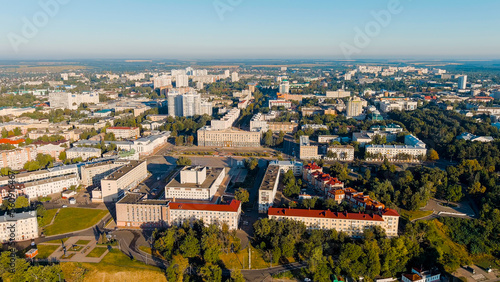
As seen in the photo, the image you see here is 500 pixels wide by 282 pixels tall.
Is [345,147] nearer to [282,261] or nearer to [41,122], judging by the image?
[282,261]

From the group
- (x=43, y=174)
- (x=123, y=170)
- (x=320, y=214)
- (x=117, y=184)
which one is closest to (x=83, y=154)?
(x=43, y=174)

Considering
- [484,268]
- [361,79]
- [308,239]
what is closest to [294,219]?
[308,239]

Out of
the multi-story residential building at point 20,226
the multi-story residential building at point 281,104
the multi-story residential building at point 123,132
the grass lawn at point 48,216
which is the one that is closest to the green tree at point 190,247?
the multi-story residential building at point 20,226

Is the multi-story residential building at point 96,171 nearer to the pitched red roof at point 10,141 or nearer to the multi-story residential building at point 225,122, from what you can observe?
the pitched red roof at point 10,141

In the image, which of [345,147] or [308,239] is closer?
[308,239]

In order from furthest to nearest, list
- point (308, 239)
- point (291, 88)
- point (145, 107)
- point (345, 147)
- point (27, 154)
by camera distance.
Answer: point (291, 88), point (145, 107), point (345, 147), point (27, 154), point (308, 239)

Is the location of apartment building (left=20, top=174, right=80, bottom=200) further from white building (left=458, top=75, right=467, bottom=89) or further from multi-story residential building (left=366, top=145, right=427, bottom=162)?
white building (left=458, top=75, right=467, bottom=89)
